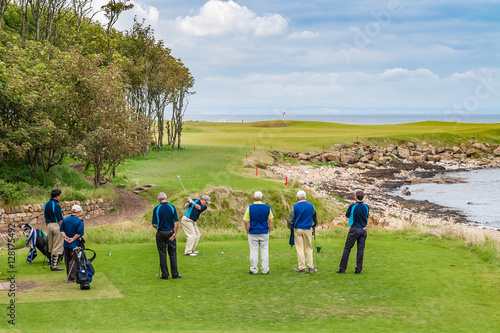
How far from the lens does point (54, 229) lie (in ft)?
43.6

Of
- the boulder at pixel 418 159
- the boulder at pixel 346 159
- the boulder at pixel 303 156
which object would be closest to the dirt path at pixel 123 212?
the boulder at pixel 303 156

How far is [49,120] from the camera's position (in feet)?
84.5

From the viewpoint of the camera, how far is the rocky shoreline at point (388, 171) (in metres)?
36.2

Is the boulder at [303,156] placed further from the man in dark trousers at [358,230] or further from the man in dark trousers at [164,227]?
the man in dark trousers at [164,227]

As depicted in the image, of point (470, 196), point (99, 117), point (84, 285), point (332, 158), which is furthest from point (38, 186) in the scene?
point (332, 158)

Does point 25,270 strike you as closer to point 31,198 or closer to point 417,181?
point 31,198

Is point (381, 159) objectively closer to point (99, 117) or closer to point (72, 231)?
point (99, 117)

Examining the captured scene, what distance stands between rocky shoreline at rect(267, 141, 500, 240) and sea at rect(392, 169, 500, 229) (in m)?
1.39

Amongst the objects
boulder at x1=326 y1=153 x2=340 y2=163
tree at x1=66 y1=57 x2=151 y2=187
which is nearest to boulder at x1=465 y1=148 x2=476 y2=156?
boulder at x1=326 y1=153 x2=340 y2=163

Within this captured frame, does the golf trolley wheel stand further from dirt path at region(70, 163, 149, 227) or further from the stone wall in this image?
the stone wall

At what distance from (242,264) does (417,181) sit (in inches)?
1684

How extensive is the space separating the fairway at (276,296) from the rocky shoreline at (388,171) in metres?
13.3

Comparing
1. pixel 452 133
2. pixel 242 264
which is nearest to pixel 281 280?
pixel 242 264

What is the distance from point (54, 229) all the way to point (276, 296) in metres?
6.42
